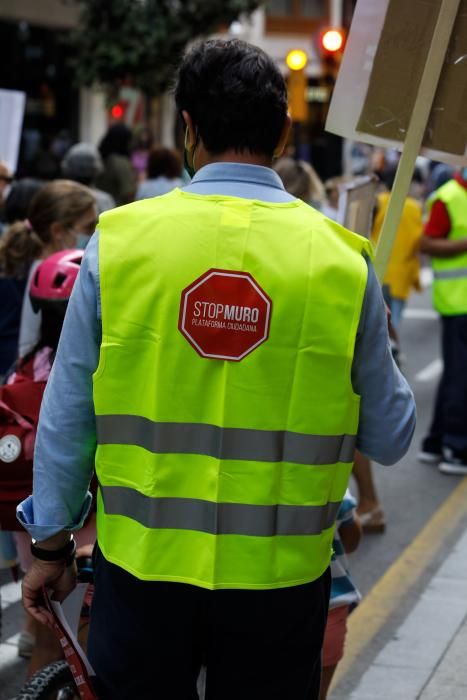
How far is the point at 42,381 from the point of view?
12.9 ft

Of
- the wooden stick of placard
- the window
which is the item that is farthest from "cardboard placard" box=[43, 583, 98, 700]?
the window

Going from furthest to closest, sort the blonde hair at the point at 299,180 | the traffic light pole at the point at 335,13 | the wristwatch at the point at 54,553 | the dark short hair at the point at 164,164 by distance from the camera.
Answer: the traffic light pole at the point at 335,13 < the dark short hair at the point at 164,164 < the blonde hair at the point at 299,180 < the wristwatch at the point at 54,553

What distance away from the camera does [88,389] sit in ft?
8.29

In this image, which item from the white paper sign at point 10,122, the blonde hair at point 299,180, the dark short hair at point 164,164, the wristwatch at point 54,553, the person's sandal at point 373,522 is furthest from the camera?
the dark short hair at point 164,164

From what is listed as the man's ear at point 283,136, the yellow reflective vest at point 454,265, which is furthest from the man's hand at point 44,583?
the yellow reflective vest at point 454,265

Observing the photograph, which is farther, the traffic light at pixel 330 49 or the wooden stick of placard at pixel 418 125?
the traffic light at pixel 330 49

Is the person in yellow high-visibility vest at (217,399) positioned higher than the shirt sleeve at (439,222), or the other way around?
the person in yellow high-visibility vest at (217,399)

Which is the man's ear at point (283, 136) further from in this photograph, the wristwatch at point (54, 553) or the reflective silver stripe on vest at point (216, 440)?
the wristwatch at point (54, 553)

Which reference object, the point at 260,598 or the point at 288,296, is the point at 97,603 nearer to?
the point at 260,598

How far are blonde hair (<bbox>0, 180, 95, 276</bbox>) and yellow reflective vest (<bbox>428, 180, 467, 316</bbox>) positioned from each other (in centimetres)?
283

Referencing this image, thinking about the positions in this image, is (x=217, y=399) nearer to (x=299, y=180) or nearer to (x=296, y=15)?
(x=299, y=180)

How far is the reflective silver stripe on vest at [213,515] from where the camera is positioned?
2.46 meters

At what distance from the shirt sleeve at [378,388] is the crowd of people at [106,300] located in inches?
0.9

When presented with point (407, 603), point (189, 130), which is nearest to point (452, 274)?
point (407, 603)
